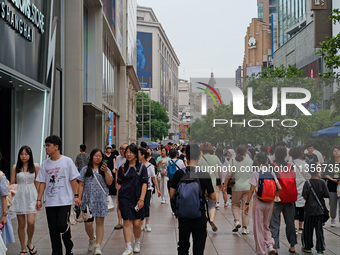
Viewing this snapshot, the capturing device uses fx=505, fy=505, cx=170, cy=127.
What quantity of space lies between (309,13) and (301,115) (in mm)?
57658

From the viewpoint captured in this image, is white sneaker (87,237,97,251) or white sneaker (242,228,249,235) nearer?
white sneaker (87,237,97,251)

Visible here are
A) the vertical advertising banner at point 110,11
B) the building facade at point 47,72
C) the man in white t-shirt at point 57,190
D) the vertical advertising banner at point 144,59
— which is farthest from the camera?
the vertical advertising banner at point 144,59

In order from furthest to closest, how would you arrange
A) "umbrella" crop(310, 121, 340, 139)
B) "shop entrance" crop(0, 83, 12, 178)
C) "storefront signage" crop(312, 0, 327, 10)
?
"storefront signage" crop(312, 0, 327, 10) → "shop entrance" crop(0, 83, 12, 178) → "umbrella" crop(310, 121, 340, 139)

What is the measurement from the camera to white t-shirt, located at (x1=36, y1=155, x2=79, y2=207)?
295 inches

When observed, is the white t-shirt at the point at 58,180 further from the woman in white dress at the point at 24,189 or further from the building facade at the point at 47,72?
the building facade at the point at 47,72

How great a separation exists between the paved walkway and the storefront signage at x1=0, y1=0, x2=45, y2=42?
187 inches

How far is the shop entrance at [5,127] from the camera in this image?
48.0 ft

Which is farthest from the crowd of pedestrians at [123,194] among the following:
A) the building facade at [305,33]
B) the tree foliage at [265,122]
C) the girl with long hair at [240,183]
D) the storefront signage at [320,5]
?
the storefront signage at [320,5]

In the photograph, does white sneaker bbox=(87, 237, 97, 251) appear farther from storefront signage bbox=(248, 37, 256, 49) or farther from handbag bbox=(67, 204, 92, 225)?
storefront signage bbox=(248, 37, 256, 49)

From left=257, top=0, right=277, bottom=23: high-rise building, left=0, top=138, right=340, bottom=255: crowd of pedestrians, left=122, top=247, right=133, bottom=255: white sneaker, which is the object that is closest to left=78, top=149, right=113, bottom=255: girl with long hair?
left=0, top=138, right=340, bottom=255: crowd of pedestrians

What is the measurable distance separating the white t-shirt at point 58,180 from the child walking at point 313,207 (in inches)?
153

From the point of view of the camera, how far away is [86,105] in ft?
73.1

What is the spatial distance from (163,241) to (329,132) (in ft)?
12.2

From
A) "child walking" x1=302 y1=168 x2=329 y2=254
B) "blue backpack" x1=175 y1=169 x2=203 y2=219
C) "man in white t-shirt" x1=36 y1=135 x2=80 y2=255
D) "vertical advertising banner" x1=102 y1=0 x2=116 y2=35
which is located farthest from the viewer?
"vertical advertising banner" x1=102 y1=0 x2=116 y2=35
